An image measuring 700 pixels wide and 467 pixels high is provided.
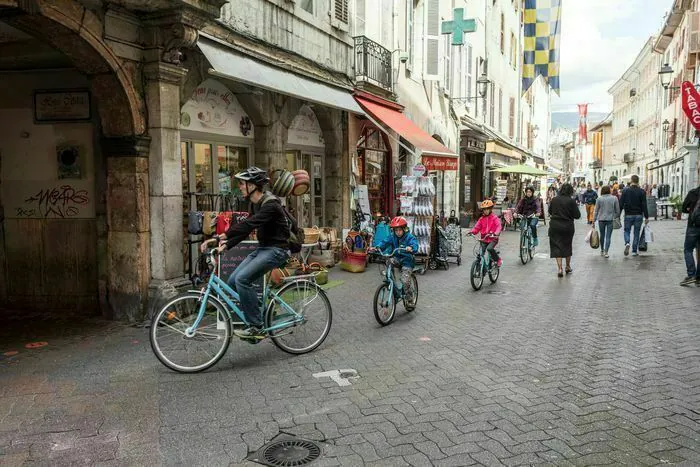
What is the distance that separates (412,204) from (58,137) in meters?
6.68

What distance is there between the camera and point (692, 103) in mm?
12477

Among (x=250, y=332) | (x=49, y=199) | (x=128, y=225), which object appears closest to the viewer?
(x=250, y=332)

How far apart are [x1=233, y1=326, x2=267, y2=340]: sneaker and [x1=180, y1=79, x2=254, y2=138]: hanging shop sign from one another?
13.2ft

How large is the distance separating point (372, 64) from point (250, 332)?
10.1 metres

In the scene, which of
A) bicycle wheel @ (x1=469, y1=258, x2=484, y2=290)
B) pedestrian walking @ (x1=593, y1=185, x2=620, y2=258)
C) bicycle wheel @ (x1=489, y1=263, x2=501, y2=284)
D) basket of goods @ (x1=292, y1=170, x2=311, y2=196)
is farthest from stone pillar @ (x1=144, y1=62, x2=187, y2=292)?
pedestrian walking @ (x1=593, y1=185, x2=620, y2=258)

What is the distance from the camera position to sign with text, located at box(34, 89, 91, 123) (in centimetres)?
739

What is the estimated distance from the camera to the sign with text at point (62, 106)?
24.2ft

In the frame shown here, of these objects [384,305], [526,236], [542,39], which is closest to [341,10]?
[526,236]

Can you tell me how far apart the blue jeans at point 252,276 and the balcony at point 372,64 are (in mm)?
8693

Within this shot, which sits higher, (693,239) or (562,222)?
(562,222)

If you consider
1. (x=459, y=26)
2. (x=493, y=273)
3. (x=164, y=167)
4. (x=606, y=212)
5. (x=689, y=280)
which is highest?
(x=459, y=26)

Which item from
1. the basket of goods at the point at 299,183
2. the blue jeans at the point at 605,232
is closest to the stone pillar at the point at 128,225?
the basket of goods at the point at 299,183

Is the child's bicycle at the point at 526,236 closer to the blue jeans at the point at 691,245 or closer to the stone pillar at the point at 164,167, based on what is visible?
the blue jeans at the point at 691,245

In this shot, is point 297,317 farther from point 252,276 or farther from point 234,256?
point 234,256
